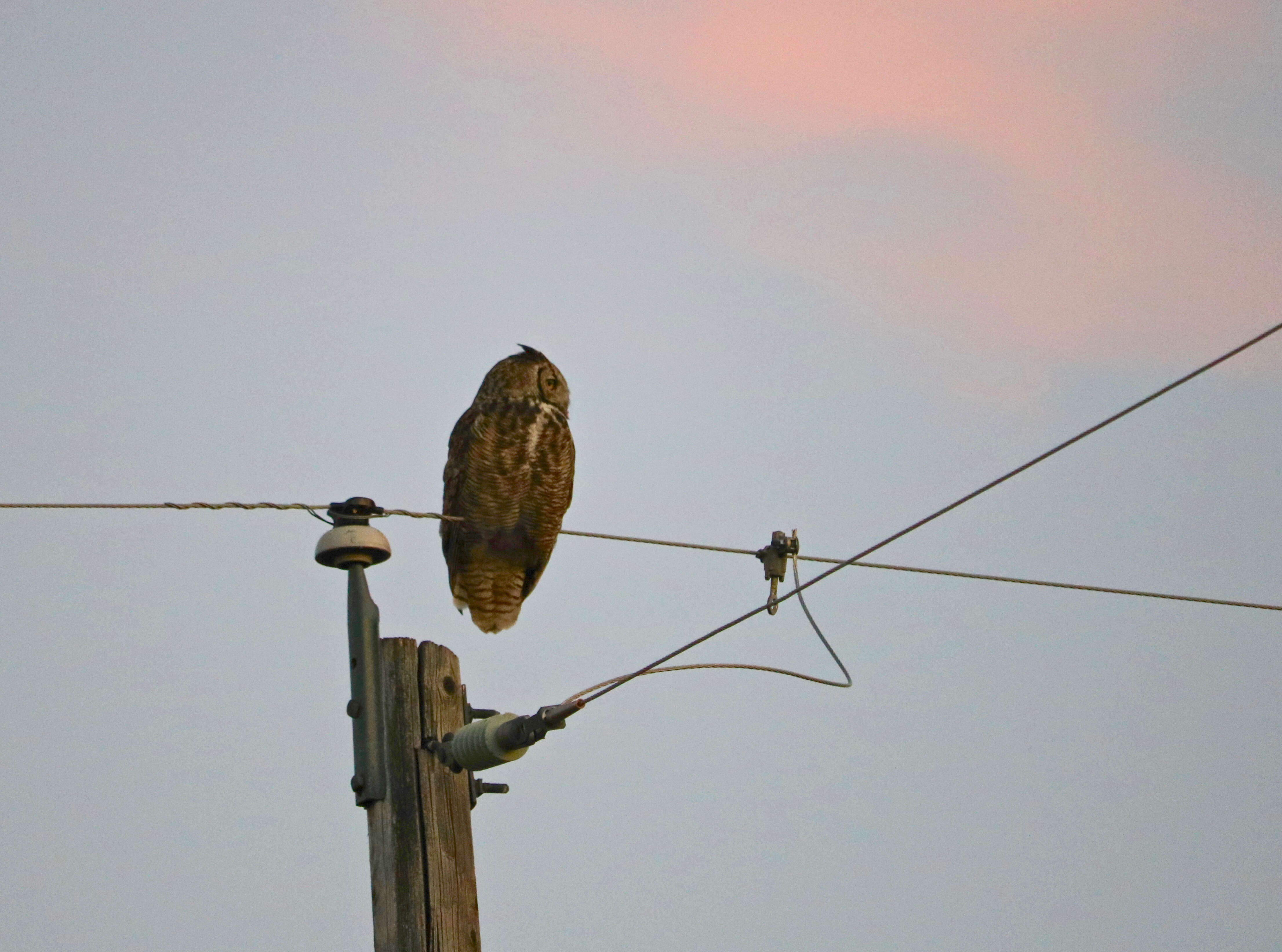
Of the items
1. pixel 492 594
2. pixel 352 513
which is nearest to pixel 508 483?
pixel 492 594

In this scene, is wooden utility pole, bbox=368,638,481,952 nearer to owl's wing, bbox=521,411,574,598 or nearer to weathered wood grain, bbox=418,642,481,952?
weathered wood grain, bbox=418,642,481,952

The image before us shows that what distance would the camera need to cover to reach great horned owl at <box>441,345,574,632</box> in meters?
5.98

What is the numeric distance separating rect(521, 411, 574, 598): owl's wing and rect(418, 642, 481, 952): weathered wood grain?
7.40ft

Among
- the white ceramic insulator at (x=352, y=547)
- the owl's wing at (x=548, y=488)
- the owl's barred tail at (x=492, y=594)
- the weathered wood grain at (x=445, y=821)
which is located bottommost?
the weathered wood grain at (x=445, y=821)

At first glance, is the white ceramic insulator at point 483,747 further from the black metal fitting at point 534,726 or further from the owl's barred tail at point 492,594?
the owl's barred tail at point 492,594

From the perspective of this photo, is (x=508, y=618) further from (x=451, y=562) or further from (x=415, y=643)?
(x=415, y=643)

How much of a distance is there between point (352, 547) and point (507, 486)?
7.50ft

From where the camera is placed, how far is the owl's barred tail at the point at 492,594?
6.35 metres

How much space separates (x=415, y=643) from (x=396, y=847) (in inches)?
20.5

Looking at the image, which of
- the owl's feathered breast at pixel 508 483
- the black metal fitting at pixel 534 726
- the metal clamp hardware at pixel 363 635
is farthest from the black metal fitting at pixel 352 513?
the owl's feathered breast at pixel 508 483

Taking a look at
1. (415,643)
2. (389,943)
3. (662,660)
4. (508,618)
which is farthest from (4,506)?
(508,618)

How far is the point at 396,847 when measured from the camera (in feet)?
11.4

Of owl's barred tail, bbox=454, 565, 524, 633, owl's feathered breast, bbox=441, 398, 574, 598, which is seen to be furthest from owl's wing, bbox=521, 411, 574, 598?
owl's barred tail, bbox=454, 565, 524, 633

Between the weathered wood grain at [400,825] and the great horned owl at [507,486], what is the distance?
2.29 metres
